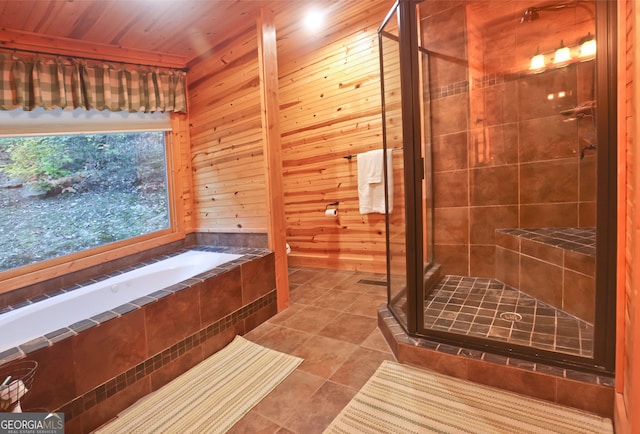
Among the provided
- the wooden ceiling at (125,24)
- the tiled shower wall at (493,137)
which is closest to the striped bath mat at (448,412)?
the tiled shower wall at (493,137)

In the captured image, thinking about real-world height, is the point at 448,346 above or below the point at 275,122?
below

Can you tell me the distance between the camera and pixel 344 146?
11.5ft

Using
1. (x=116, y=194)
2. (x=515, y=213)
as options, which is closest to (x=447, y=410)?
(x=515, y=213)

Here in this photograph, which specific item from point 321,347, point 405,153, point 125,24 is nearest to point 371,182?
point 405,153

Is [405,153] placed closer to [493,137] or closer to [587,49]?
[493,137]

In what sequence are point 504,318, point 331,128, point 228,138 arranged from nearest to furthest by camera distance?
point 504,318, point 228,138, point 331,128

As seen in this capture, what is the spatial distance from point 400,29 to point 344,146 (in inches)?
68.4

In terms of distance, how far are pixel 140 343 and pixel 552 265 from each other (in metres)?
2.58

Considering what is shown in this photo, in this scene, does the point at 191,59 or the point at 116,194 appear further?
the point at 191,59

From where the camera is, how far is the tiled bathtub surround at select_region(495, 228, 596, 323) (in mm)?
1874

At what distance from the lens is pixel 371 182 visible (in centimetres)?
324

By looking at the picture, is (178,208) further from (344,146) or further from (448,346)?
(448,346)

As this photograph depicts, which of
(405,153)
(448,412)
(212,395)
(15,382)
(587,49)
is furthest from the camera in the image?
(587,49)

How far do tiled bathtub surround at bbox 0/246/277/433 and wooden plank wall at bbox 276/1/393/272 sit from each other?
140 centimetres
